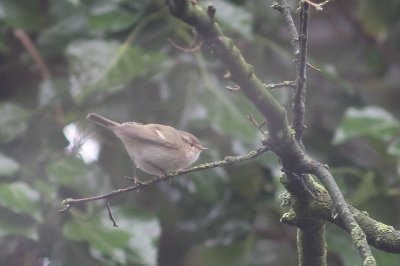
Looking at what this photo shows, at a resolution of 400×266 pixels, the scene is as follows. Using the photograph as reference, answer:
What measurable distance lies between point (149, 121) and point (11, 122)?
465 millimetres

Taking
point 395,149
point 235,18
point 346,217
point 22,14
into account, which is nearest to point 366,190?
point 395,149

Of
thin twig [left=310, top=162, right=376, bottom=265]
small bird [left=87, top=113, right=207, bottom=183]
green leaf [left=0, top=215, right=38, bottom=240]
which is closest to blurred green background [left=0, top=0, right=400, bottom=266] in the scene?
green leaf [left=0, top=215, right=38, bottom=240]

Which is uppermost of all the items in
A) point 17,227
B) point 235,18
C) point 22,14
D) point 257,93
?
point 235,18

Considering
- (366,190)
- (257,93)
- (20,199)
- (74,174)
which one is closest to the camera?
(257,93)

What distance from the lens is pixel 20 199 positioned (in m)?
2.46

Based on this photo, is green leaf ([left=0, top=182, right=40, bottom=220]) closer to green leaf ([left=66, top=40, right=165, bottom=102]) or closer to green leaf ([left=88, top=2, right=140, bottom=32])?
green leaf ([left=66, top=40, right=165, bottom=102])

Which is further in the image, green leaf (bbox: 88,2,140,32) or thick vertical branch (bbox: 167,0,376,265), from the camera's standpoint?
green leaf (bbox: 88,2,140,32)

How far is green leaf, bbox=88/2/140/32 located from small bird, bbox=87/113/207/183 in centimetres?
74

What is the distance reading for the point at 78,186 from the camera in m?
2.74

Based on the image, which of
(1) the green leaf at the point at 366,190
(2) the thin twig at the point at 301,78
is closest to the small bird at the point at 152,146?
(2) the thin twig at the point at 301,78

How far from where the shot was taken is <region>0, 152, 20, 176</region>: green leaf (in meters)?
2.51

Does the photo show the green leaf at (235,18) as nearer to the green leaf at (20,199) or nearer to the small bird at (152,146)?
the small bird at (152,146)

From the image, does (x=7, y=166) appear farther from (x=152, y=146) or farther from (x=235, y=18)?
(x=235, y=18)

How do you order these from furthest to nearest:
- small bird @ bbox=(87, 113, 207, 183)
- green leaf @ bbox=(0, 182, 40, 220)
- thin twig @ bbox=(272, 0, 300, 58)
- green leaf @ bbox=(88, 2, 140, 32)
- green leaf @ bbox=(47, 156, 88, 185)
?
green leaf @ bbox=(88, 2, 140, 32) < green leaf @ bbox=(47, 156, 88, 185) < green leaf @ bbox=(0, 182, 40, 220) < small bird @ bbox=(87, 113, 207, 183) < thin twig @ bbox=(272, 0, 300, 58)
